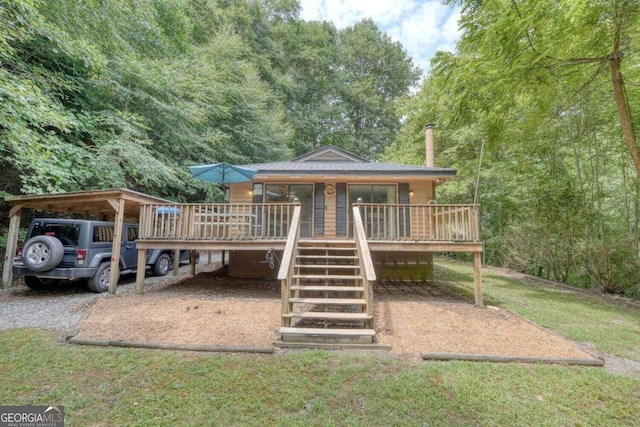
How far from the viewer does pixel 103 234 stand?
706 cm

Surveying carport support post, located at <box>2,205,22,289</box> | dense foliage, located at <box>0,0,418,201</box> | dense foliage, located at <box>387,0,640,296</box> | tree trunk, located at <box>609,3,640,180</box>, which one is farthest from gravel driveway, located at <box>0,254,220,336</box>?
tree trunk, located at <box>609,3,640,180</box>

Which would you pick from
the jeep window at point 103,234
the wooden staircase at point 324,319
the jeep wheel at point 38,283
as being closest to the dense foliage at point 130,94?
the jeep window at point 103,234

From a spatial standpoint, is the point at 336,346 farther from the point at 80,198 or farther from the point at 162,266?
Answer: the point at 162,266

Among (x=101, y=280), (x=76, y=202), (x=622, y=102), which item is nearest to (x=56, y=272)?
(x=101, y=280)

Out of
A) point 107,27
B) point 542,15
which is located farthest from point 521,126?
point 107,27

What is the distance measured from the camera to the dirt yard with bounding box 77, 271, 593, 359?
392 cm

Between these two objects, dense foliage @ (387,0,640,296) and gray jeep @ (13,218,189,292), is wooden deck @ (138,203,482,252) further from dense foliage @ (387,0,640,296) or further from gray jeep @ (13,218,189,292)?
dense foliage @ (387,0,640,296)

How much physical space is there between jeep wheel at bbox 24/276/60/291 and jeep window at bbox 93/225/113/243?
1700 millimetres

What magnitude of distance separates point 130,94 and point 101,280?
6942 millimetres

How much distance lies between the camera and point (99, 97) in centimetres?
961

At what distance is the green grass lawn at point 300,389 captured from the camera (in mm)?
2477

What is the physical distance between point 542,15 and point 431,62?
1955 mm

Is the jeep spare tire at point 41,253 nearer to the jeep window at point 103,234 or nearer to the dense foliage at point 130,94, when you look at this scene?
the jeep window at point 103,234

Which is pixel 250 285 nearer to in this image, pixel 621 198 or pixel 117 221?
pixel 117 221
